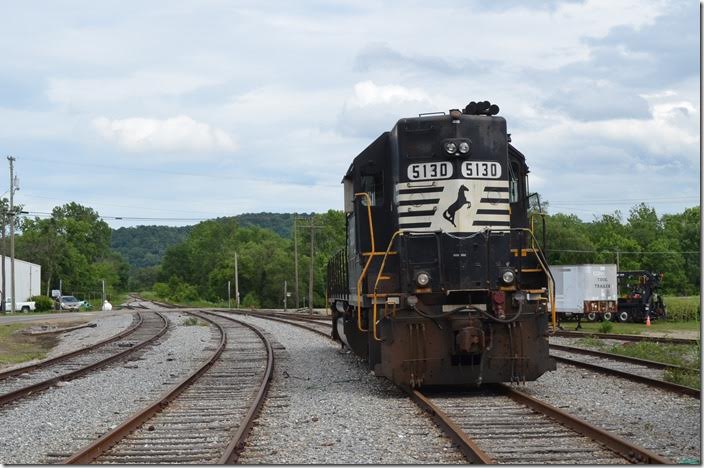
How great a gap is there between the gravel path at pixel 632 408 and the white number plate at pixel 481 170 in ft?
10.2

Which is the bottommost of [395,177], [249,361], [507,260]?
[249,361]

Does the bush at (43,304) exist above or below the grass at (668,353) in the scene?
below

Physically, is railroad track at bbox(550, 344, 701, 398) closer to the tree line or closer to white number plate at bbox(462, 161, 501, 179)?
white number plate at bbox(462, 161, 501, 179)

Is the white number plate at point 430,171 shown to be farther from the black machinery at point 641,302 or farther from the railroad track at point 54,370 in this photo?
the black machinery at point 641,302

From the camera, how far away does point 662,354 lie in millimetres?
17328

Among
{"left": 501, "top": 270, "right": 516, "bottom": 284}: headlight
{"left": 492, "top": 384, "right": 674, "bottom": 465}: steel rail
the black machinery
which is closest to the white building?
the black machinery

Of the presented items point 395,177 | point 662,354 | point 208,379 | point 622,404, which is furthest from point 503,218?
point 662,354

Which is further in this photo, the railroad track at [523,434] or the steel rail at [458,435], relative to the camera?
the railroad track at [523,434]

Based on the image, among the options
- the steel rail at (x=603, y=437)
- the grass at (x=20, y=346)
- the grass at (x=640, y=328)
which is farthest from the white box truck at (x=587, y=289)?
the steel rail at (x=603, y=437)

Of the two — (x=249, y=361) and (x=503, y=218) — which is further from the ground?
(x=503, y=218)

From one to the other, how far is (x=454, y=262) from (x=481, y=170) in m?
1.39

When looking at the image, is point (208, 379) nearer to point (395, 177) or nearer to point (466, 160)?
point (395, 177)

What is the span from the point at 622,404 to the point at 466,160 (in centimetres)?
386

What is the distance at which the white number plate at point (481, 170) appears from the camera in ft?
38.3
